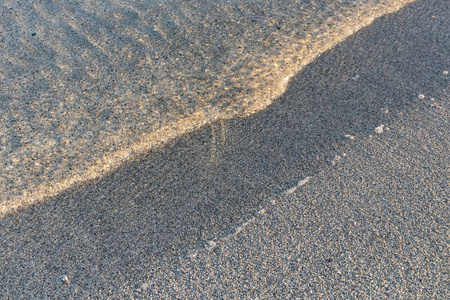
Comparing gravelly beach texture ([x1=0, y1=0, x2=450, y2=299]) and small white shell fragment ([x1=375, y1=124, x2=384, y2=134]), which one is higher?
gravelly beach texture ([x1=0, y1=0, x2=450, y2=299])

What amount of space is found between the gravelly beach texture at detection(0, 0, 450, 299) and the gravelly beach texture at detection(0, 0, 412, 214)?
17cm

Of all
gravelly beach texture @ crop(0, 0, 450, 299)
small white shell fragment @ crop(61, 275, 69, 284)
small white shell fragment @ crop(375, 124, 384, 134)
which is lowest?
small white shell fragment @ crop(375, 124, 384, 134)

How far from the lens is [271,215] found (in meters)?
2.06

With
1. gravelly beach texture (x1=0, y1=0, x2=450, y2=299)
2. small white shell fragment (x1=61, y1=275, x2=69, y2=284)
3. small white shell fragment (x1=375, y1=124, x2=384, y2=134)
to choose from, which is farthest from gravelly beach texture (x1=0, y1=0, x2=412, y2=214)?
small white shell fragment (x1=375, y1=124, x2=384, y2=134)

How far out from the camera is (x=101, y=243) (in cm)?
196

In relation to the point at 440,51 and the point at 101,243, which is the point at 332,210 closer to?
the point at 101,243

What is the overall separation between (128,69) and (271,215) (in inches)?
63.7

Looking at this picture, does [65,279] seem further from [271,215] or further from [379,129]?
[379,129]

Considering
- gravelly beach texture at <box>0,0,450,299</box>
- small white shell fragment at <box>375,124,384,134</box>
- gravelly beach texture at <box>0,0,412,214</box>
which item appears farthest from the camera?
small white shell fragment at <box>375,124,384,134</box>

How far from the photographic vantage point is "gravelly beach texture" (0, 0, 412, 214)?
236 centimetres

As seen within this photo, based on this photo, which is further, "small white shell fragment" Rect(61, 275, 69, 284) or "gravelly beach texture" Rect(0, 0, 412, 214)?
"gravelly beach texture" Rect(0, 0, 412, 214)

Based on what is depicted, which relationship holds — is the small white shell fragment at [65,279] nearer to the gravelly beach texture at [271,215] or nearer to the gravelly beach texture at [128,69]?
the gravelly beach texture at [271,215]

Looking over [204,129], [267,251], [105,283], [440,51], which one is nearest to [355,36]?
[440,51]

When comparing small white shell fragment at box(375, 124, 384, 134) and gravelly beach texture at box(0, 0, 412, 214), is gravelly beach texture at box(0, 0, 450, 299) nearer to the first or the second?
small white shell fragment at box(375, 124, 384, 134)
